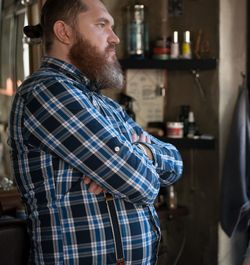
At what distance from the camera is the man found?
1253 mm

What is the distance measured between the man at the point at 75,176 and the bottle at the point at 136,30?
3.19 feet

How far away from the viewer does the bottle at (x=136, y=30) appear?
2.31 metres

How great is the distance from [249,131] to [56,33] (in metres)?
1.16

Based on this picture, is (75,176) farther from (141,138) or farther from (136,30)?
(136,30)

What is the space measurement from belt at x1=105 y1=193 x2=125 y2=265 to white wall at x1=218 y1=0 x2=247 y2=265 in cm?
111

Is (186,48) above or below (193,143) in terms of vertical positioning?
above

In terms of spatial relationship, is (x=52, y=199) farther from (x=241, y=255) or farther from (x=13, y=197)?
(x=241, y=255)

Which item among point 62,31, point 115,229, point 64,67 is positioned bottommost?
point 115,229

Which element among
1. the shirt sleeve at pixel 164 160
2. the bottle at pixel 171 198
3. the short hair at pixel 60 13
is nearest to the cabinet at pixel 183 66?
the bottle at pixel 171 198

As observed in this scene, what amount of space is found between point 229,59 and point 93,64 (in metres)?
1.01

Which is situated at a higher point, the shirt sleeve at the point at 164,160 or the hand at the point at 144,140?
the hand at the point at 144,140

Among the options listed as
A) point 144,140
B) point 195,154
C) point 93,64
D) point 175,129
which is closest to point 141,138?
point 144,140

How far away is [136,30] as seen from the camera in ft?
7.61

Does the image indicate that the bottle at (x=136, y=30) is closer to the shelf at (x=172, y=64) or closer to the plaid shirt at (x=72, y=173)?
the shelf at (x=172, y=64)
